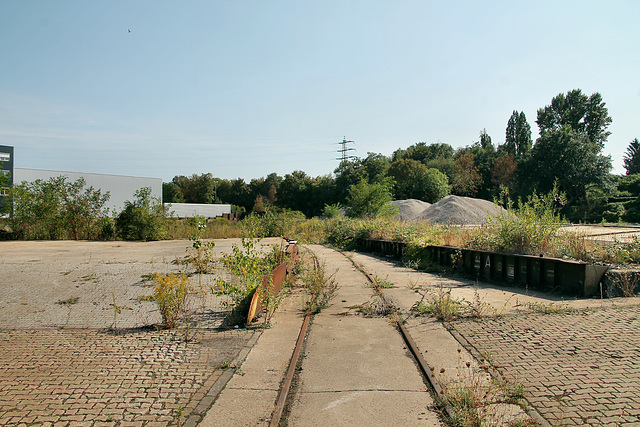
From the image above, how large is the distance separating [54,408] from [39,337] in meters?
2.67

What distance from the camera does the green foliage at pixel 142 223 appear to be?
22.5m

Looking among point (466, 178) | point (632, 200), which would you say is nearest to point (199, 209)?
point (466, 178)

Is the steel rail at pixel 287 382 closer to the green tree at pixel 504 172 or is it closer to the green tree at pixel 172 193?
the green tree at pixel 504 172

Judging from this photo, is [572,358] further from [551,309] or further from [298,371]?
[298,371]

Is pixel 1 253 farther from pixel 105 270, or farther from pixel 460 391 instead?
pixel 460 391

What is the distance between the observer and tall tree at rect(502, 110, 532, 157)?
7744cm

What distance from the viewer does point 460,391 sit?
12.7 feet

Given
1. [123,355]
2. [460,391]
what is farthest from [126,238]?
[460,391]

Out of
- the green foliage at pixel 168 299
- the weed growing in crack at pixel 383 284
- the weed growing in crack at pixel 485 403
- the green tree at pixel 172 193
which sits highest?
the green tree at pixel 172 193

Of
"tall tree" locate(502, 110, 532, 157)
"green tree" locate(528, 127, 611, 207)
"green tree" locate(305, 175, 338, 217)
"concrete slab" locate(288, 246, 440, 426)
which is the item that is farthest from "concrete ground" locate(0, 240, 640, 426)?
"tall tree" locate(502, 110, 532, 157)

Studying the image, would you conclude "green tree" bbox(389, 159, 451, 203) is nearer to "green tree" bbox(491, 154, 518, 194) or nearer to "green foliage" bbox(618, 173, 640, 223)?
"green tree" bbox(491, 154, 518, 194)

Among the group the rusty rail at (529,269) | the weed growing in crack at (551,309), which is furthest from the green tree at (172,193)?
the weed growing in crack at (551,309)

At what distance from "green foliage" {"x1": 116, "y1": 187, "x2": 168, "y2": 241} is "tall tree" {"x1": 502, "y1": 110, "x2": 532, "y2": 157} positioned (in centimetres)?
7059

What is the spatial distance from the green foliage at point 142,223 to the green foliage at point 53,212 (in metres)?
2.07
